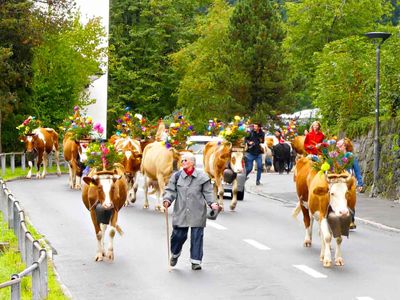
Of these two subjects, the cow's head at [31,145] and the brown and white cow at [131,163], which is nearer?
the brown and white cow at [131,163]

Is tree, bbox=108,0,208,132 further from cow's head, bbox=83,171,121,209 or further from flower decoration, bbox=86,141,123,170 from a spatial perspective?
cow's head, bbox=83,171,121,209

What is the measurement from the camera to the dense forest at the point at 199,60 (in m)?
37.5

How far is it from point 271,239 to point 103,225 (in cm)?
397

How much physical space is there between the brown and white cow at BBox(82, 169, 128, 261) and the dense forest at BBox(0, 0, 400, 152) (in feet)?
57.4

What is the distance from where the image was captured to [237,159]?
78.6 feet

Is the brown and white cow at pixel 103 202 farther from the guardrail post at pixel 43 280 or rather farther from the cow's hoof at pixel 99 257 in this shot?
the guardrail post at pixel 43 280

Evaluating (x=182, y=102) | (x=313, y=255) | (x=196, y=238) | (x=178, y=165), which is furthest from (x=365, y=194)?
(x=182, y=102)

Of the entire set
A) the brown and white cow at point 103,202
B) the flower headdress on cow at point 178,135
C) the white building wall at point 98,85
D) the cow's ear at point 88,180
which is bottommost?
the brown and white cow at point 103,202

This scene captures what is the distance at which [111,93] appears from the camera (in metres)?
82.4

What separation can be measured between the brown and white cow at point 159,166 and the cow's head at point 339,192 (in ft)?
29.2

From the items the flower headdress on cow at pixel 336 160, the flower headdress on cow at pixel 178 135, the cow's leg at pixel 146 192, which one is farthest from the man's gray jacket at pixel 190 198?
the cow's leg at pixel 146 192

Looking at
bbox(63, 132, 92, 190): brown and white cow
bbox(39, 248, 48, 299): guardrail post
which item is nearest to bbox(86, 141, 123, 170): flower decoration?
bbox(39, 248, 48, 299): guardrail post

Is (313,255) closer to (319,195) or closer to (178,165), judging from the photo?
(319,195)

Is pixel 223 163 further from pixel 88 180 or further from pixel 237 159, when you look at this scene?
pixel 88 180
